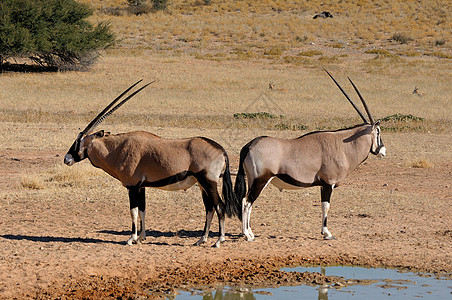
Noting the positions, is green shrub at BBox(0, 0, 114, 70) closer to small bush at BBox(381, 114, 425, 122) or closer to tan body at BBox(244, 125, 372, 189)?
small bush at BBox(381, 114, 425, 122)

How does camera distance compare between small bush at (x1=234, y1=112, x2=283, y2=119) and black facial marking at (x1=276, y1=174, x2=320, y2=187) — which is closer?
black facial marking at (x1=276, y1=174, x2=320, y2=187)

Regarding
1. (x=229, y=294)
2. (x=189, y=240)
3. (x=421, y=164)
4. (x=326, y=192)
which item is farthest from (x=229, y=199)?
(x=421, y=164)

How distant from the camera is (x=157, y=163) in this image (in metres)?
8.27

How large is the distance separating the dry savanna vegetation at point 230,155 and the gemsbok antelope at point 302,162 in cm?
62

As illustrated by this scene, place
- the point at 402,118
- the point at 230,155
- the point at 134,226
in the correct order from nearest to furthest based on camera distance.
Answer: the point at 134,226 → the point at 230,155 → the point at 402,118

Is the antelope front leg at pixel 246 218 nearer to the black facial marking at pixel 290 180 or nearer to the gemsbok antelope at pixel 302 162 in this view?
Result: the gemsbok antelope at pixel 302 162

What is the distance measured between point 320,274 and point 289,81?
27683mm

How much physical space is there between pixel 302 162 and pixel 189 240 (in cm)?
167

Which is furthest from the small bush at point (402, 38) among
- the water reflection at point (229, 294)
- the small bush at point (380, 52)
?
the water reflection at point (229, 294)

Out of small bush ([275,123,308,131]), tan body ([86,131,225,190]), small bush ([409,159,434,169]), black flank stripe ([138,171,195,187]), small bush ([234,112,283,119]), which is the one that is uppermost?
tan body ([86,131,225,190])

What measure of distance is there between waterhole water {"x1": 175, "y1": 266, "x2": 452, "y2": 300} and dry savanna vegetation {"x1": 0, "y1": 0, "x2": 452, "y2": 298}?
0.29 m

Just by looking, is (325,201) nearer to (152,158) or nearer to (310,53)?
(152,158)

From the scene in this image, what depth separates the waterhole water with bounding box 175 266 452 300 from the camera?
700 cm

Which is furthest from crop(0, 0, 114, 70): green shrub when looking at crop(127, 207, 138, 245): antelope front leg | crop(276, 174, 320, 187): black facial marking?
crop(276, 174, 320, 187): black facial marking
